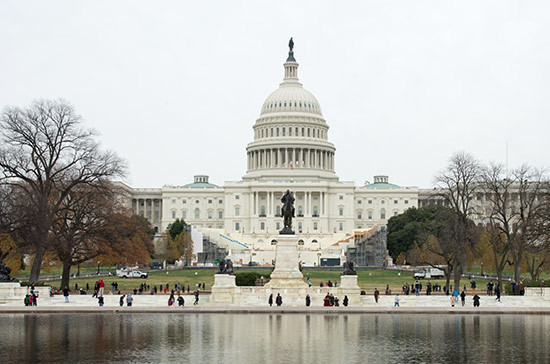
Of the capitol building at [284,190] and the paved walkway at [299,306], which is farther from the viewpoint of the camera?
the capitol building at [284,190]

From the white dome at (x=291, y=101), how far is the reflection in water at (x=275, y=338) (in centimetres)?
13237

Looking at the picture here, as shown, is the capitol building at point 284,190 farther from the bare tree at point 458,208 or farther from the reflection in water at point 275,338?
the reflection in water at point 275,338

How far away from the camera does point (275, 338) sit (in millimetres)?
30094

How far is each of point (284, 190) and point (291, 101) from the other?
20.8 m

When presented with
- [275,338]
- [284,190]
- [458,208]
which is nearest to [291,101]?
[284,190]

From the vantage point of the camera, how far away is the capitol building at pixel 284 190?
6329 inches

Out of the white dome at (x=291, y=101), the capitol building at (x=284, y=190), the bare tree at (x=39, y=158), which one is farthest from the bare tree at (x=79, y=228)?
the white dome at (x=291, y=101)

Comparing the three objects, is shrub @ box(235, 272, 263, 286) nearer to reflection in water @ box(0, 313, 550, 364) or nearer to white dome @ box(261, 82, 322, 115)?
reflection in water @ box(0, 313, 550, 364)

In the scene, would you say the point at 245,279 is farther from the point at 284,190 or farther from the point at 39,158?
the point at 284,190

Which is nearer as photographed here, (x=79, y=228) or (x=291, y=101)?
(x=79, y=228)

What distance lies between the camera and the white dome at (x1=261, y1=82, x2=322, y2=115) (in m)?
171

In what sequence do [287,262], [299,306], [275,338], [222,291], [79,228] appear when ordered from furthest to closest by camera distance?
[79,228] → [287,262] → [222,291] → [299,306] → [275,338]

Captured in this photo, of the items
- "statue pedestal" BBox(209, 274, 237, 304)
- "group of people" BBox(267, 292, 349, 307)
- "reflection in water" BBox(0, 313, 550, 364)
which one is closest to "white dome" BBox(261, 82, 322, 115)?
"statue pedestal" BBox(209, 274, 237, 304)

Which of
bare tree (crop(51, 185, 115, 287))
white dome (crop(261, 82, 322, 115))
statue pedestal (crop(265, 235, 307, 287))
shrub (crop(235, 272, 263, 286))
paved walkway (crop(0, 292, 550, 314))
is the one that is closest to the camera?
paved walkway (crop(0, 292, 550, 314))
